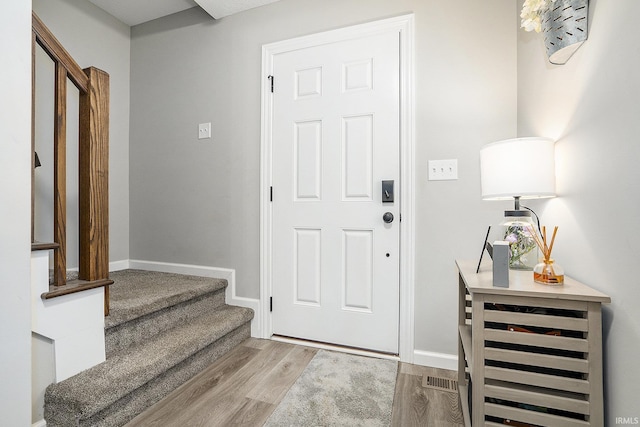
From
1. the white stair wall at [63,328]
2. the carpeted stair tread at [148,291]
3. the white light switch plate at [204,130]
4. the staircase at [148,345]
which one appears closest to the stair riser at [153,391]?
the staircase at [148,345]

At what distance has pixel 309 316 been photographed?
7.18 ft

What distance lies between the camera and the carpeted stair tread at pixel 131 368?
123 cm

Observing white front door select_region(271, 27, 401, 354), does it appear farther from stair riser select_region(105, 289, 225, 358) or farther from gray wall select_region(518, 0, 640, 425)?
gray wall select_region(518, 0, 640, 425)

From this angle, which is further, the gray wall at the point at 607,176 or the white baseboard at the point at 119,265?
the white baseboard at the point at 119,265

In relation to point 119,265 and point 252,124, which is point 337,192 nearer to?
point 252,124

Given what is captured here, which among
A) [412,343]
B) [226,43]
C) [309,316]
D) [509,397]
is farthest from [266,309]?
[226,43]

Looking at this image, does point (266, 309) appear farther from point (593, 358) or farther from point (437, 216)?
point (593, 358)

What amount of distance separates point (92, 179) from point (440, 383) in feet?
6.83

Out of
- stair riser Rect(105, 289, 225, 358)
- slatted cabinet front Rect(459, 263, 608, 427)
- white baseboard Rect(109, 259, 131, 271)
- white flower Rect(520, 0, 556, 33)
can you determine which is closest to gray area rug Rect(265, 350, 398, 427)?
slatted cabinet front Rect(459, 263, 608, 427)

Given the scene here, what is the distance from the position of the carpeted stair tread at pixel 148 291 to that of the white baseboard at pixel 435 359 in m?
1.49

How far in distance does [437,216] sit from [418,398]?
1.02 meters

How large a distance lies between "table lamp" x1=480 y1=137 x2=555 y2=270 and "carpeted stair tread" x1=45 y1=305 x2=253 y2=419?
5.60 ft

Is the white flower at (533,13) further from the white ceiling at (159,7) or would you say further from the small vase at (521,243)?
the white ceiling at (159,7)

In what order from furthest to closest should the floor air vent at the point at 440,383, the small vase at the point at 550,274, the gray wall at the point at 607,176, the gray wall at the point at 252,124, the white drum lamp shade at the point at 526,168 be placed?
the gray wall at the point at 252,124, the floor air vent at the point at 440,383, the white drum lamp shade at the point at 526,168, the small vase at the point at 550,274, the gray wall at the point at 607,176
